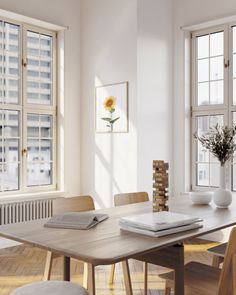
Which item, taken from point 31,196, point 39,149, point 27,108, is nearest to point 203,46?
point 27,108

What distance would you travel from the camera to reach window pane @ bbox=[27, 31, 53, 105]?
5.30m

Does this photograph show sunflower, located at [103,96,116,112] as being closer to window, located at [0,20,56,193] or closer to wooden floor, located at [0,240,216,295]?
window, located at [0,20,56,193]

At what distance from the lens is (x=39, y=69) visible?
5.39 m

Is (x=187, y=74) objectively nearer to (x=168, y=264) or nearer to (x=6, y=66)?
(x=6, y=66)

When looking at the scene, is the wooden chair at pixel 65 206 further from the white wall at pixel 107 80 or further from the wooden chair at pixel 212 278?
the white wall at pixel 107 80

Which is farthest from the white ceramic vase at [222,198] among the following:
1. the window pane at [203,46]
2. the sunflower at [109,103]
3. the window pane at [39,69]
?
the window pane at [39,69]

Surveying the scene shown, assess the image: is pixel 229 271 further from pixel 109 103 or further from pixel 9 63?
pixel 9 63

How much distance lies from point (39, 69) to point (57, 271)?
110 inches

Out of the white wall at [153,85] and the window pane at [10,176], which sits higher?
the white wall at [153,85]

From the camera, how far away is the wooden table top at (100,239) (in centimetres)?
165

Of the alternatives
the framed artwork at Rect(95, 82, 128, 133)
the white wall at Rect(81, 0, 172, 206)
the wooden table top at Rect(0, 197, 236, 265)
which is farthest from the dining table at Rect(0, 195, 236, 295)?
the framed artwork at Rect(95, 82, 128, 133)

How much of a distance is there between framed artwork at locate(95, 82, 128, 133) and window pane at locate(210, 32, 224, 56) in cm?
131

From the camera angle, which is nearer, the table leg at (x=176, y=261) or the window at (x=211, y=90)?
the table leg at (x=176, y=261)

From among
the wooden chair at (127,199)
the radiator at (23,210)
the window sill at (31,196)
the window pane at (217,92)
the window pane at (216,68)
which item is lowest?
the radiator at (23,210)
